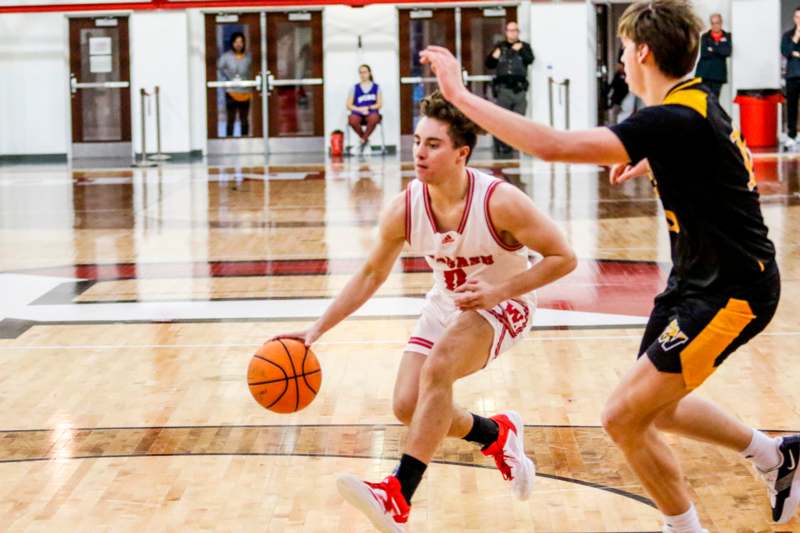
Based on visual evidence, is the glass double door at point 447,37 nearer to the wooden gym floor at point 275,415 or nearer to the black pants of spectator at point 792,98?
the black pants of spectator at point 792,98

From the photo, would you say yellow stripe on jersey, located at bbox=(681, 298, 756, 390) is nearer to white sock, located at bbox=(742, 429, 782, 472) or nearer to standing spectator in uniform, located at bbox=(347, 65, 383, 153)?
white sock, located at bbox=(742, 429, 782, 472)

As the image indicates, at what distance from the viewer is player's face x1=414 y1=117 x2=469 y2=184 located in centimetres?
418

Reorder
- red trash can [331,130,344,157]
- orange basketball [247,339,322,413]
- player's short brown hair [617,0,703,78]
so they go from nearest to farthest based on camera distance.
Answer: player's short brown hair [617,0,703,78]
orange basketball [247,339,322,413]
red trash can [331,130,344,157]

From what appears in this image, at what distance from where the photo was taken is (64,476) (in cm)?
469

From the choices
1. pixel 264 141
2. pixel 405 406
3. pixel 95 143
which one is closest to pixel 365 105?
pixel 264 141

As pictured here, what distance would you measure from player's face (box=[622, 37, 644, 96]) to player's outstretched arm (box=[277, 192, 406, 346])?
3.27ft

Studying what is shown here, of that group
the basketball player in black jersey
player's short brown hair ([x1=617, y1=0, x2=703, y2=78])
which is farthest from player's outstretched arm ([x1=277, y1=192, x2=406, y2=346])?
player's short brown hair ([x1=617, y1=0, x2=703, y2=78])

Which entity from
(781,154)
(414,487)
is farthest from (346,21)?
(414,487)

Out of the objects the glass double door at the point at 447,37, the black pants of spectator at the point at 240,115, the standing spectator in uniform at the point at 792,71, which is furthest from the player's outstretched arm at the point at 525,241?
the black pants of spectator at the point at 240,115

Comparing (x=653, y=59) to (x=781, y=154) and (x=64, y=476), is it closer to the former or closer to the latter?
(x=64, y=476)

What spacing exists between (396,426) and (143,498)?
125cm

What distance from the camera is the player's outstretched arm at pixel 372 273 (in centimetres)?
434

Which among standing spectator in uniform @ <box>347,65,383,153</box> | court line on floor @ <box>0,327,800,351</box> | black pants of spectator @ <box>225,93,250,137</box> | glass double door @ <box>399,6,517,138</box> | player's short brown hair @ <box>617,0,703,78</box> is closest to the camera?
player's short brown hair @ <box>617,0,703,78</box>

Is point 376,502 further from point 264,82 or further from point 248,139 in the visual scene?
point 248,139
